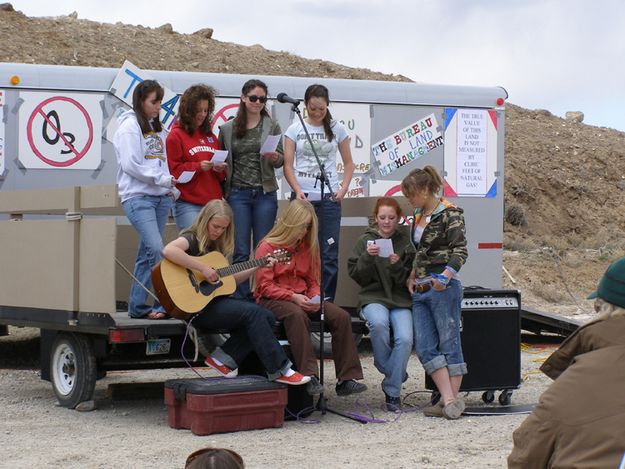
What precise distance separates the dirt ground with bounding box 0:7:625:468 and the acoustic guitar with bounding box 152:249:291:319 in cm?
86

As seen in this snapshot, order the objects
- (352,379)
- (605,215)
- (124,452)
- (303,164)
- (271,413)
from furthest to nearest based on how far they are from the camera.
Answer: (605,215) < (303,164) < (352,379) < (271,413) < (124,452)

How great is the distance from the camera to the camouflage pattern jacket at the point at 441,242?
7746mm

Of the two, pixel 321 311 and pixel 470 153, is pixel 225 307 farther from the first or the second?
pixel 470 153

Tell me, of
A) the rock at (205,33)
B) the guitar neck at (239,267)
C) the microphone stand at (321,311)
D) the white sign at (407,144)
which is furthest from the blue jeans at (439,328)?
the rock at (205,33)

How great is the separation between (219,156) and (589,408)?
5.28 m

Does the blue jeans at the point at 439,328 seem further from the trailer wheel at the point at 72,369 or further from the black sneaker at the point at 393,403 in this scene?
the trailer wheel at the point at 72,369

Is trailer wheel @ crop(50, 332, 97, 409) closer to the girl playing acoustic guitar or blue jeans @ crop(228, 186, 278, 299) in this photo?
the girl playing acoustic guitar

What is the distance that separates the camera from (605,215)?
3256 cm

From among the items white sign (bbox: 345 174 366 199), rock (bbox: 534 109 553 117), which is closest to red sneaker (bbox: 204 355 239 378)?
white sign (bbox: 345 174 366 199)

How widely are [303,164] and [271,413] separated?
208 centimetres

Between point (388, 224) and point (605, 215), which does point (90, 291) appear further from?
point (605, 215)

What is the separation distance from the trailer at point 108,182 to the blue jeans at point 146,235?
188 mm

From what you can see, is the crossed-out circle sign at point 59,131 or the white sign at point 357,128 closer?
the crossed-out circle sign at point 59,131

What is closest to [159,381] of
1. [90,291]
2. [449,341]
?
[90,291]
